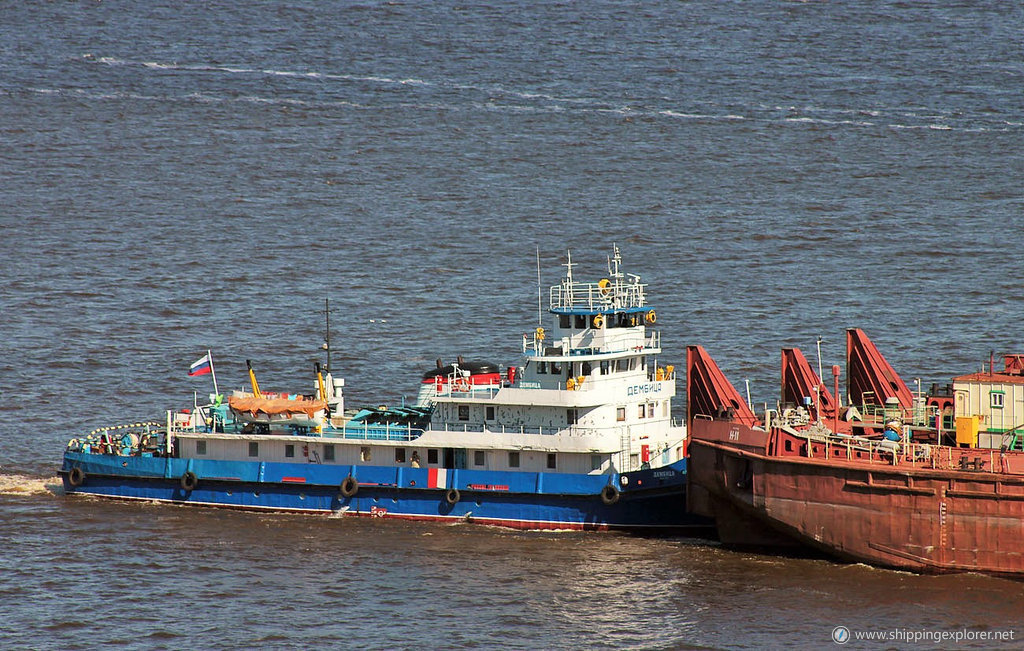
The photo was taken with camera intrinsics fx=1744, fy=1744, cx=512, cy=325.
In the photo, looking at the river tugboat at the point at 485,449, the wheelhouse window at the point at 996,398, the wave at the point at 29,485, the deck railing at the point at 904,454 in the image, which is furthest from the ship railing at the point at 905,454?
the wave at the point at 29,485

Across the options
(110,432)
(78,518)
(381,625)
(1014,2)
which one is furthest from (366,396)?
(1014,2)

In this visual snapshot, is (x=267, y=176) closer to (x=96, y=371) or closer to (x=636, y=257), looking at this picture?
(x=636, y=257)

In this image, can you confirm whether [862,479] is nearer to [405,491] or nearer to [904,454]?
[904,454]

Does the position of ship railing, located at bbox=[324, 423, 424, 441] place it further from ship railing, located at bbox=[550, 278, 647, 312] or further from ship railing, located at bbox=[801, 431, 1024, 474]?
ship railing, located at bbox=[801, 431, 1024, 474]

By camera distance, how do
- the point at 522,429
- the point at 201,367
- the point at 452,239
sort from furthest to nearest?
the point at 452,239
the point at 201,367
the point at 522,429

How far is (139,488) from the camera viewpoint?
190ft

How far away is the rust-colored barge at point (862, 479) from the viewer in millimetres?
46031

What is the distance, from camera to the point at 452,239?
3597 inches

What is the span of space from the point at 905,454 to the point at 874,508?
1.72 meters

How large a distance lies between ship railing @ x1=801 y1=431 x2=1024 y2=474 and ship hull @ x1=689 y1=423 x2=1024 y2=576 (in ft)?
1.72

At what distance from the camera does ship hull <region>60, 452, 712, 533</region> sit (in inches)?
2087

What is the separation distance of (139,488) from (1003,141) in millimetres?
69144

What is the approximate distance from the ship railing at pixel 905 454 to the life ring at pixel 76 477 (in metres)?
24.5

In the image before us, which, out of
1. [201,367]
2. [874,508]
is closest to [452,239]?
[201,367]
